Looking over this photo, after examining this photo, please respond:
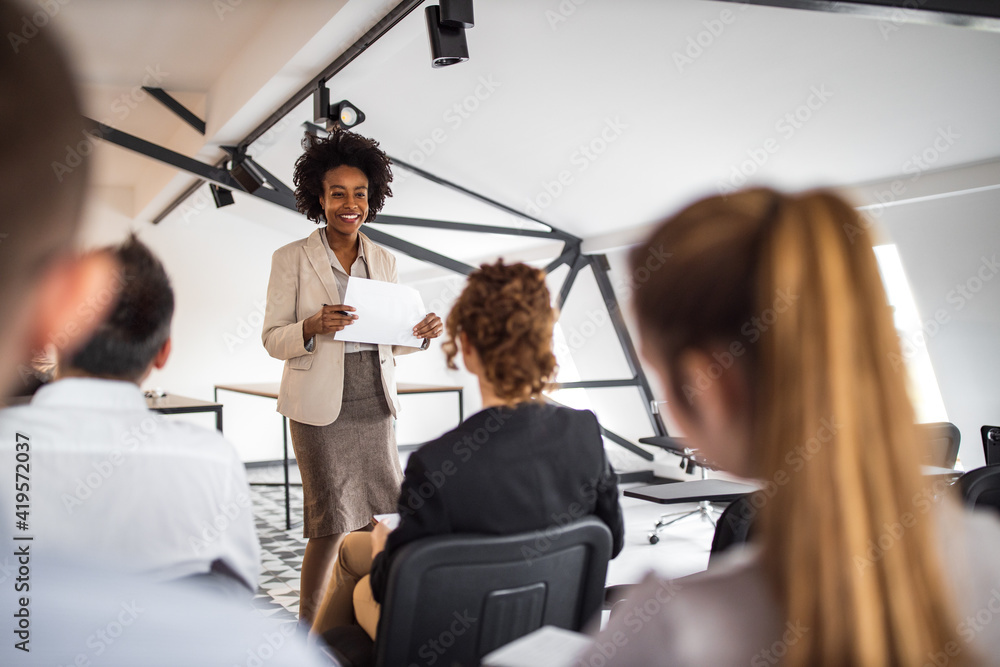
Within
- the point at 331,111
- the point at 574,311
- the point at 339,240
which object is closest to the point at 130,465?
the point at 339,240

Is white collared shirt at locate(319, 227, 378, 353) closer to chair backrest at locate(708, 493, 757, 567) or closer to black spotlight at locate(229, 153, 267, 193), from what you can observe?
chair backrest at locate(708, 493, 757, 567)

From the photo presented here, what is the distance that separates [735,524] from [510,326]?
35.9 inches

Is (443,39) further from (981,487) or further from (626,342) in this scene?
(626,342)

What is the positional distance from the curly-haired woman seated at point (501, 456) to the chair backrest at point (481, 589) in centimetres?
7

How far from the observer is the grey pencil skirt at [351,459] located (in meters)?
2.16

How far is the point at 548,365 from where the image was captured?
161cm

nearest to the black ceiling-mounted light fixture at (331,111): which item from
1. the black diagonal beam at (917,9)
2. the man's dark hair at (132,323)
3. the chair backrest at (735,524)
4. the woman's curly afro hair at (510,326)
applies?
the black diagonal beam at (917,9)

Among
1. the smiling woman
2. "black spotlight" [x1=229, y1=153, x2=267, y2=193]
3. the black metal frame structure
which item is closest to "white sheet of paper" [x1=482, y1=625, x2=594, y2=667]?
the smiling woman

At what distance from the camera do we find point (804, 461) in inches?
23.0

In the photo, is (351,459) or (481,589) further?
(351,459)

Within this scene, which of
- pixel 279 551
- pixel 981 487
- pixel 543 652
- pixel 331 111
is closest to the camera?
pixel 543 652

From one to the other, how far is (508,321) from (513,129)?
11.2 ft

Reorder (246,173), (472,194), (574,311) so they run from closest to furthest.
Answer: (246,173)
(472,194)
(574,311)

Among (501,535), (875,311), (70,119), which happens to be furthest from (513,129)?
(70,119)
